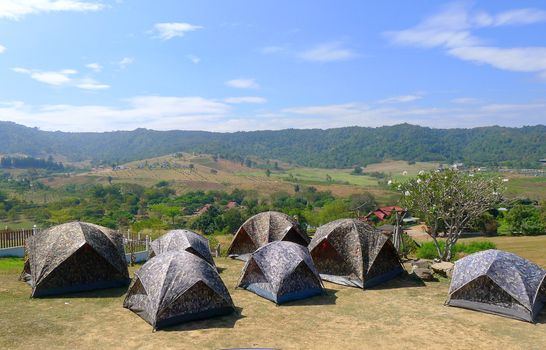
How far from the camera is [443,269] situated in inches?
813

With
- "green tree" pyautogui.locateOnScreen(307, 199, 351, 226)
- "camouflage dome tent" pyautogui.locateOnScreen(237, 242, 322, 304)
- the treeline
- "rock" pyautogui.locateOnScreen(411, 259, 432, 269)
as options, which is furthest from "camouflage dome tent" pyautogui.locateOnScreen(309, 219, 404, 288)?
"green tree" pyautogui.locateOnScreen(307, 199, 351, 226)

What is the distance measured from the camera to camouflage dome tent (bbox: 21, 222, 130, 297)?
669 inches

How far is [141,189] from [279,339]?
133067mm

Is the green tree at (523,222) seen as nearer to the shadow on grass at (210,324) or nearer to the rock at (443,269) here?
the rock at (443,269)

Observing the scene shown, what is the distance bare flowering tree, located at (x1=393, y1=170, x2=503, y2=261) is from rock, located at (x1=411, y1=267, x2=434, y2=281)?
3984 mm

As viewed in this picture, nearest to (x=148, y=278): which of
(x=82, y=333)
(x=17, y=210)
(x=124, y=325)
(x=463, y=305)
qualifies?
(x=124, y=325)

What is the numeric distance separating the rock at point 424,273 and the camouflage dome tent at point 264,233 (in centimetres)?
673

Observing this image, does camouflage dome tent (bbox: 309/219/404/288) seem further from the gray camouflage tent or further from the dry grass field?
the gray camouflage tent

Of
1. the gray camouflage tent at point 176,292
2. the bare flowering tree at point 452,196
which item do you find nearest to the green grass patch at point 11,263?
the gray camouflage tent at point 176,292

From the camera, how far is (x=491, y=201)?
23688 millimetres

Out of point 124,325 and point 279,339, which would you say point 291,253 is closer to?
point 279,339

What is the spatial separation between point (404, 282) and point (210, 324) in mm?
10006

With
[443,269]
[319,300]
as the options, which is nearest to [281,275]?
[319,300]

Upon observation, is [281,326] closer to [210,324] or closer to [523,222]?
[210,324]
